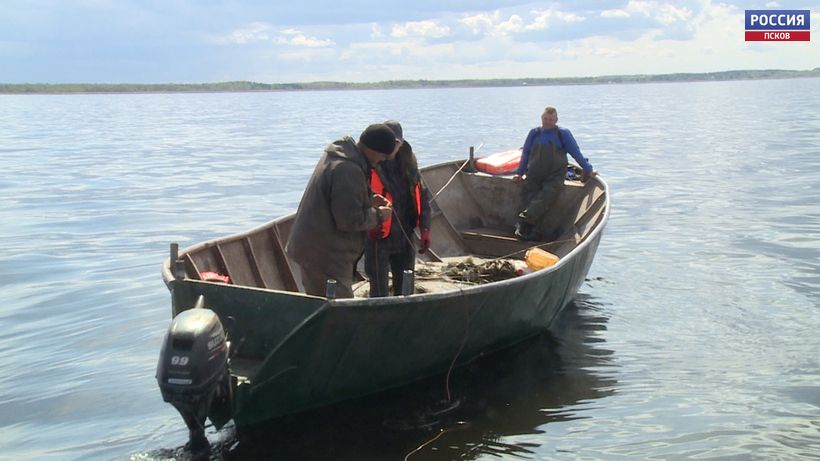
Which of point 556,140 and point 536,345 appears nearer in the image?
point 536,345

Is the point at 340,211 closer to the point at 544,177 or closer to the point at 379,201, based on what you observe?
the point at 379,201

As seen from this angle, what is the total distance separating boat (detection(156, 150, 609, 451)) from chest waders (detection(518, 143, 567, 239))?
7.23 feet

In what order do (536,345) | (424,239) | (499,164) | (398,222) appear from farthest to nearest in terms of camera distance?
(499,164), (536,345), (424,239), (398,222)

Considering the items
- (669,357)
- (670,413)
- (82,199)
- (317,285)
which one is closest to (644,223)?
(669,357)

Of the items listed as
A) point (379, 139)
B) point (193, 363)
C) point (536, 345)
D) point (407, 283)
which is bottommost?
point (536, 345)

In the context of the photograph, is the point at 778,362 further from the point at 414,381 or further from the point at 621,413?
the point at 414,381

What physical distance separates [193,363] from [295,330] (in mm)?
825

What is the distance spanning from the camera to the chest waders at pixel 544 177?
1090cm

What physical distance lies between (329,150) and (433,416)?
2.32 m

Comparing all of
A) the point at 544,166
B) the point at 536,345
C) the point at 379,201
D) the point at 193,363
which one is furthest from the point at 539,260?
the point at 193,363

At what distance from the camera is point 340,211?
Answer: 6.07m

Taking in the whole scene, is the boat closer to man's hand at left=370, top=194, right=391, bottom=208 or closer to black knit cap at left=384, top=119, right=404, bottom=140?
man's hand at left=370, top=194, right=391, bottom=208

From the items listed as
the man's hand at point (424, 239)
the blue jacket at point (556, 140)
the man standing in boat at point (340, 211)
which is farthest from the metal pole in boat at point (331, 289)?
the blue jacket at point (556, 140)

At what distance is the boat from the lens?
538cm
